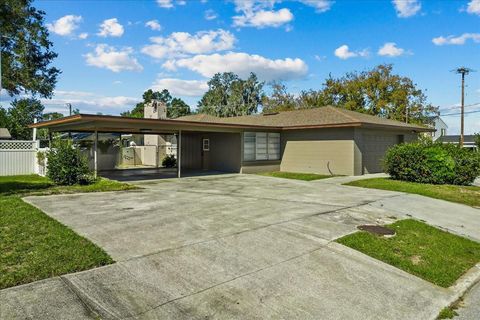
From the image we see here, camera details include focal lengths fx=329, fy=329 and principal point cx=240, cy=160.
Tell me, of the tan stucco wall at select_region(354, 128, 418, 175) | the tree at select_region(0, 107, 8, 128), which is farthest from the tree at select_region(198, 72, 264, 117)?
the tan stucco wall at select_region(354, 128, 418, 175)

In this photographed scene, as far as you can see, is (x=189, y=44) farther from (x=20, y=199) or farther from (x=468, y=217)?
(x=468, y=217)

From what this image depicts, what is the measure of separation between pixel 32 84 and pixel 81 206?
752 inches

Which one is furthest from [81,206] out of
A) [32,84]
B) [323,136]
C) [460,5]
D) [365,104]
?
[365,104]

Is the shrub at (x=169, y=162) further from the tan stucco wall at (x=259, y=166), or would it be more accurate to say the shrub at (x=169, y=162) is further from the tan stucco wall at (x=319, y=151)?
the tan stucco wall at (x=319, y=151)

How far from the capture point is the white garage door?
17375mm

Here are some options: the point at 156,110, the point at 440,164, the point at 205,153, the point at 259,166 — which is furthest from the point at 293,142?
the point at 156,110

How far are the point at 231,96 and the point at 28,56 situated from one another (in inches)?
1642

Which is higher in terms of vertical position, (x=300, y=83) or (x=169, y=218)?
(x=300, y=83)

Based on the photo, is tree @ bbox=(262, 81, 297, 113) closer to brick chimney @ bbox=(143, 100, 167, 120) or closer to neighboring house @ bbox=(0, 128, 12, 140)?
brick chimney @ bbox=(143, 100, 167, 120)

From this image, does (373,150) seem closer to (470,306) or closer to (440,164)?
(440,164)

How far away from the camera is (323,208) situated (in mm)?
8484

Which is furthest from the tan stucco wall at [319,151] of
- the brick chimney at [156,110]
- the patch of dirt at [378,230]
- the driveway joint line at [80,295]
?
the brick chimney at [156,110]

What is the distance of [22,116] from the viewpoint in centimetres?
4947

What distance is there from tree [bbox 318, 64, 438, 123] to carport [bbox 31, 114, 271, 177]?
23871mm
